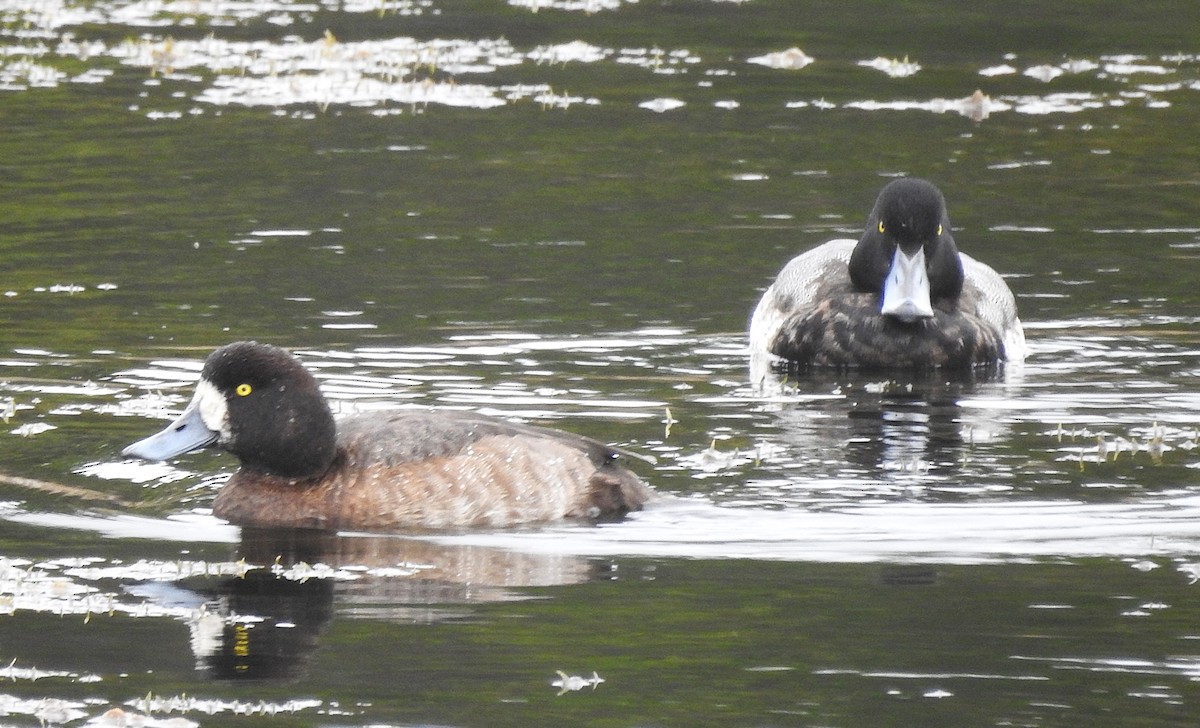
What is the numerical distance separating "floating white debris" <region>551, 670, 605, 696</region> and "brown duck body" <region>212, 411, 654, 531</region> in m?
2.30

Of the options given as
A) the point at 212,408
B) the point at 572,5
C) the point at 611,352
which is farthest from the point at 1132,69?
the point at 212,408

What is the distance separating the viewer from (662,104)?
2138cm

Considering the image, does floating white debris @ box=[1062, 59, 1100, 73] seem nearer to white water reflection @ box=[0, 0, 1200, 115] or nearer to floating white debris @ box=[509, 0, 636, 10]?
white water reflection @ box=[0, 0, 1200, 115]

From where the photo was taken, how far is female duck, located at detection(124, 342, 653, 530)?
9.30m

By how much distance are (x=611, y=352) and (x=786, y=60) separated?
11.6 metres

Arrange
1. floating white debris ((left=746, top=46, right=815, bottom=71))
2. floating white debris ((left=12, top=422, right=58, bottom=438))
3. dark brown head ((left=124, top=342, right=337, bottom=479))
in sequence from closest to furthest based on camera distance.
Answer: dark brown head ((left=124, top=342, right=337, bottom=479))
floating white debris ((left=12, top=422, right=58, bottom=438))
floating white debris ((left=746, top=46, right=815, bottom=71))

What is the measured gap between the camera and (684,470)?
397 inches

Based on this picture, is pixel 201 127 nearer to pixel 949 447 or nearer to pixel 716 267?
pixel 716 267

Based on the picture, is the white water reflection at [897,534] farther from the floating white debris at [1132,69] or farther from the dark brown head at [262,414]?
the floating white debris at [1132,69]

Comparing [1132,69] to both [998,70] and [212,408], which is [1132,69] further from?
[212,408]

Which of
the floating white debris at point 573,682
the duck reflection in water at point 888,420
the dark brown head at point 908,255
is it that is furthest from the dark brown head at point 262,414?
the dark brown head at point 908,255

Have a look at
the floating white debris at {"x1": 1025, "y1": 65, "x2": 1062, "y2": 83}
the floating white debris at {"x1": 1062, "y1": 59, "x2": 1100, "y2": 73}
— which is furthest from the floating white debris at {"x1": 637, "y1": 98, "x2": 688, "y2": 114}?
the floating white debris at {"x1": 1062, "y1": 59, "x2": 1100, "y2": 73}

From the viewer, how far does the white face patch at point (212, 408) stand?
9414 millimetres

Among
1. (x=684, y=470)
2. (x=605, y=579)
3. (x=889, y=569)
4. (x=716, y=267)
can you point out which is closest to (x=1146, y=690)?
(x=889, y=569)
